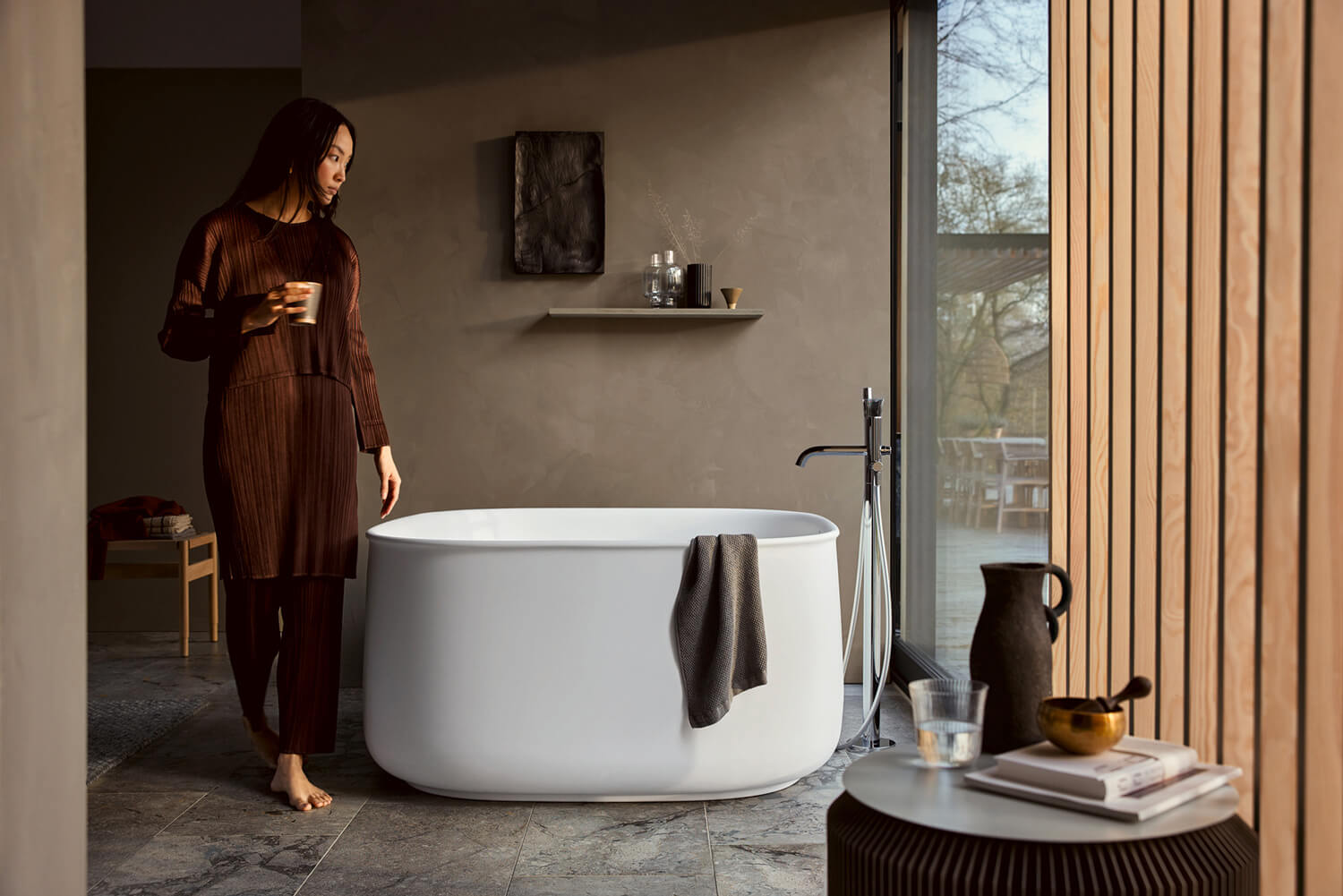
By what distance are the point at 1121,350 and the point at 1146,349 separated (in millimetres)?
87

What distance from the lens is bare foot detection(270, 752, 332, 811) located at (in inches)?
105

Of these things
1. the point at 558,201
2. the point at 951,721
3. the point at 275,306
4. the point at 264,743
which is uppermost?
the point at 558,201

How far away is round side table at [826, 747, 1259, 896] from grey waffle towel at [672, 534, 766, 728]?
1.30 metres

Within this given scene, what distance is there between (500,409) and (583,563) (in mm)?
1497

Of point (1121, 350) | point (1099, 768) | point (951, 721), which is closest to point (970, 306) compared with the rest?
point (1121, 350)

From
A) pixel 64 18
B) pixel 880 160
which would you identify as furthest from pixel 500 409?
pixel 64 18

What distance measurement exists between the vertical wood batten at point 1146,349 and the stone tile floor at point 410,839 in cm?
83

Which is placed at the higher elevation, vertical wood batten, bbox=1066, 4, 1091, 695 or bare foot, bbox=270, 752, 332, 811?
vertical wood batten, bbox=1066, 4, 1091, 695

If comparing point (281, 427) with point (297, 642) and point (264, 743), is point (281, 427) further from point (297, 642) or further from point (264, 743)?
point (264, 743)

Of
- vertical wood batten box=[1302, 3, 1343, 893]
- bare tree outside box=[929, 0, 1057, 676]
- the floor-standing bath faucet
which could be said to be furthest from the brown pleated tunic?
vertical wood batten box=[1302, 3, 1343, 893]

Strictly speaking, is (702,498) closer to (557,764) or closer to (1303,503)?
(557,764)

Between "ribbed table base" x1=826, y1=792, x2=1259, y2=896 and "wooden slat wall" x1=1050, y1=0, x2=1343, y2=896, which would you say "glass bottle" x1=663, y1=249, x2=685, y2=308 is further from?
"ribbed table base" x1=826, y1=792, x2=1259, y2=896

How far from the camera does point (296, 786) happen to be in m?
2.69

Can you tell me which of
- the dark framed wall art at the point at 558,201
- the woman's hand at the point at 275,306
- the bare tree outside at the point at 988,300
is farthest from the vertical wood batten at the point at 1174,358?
the dark framed wall art at the point at 558,201
